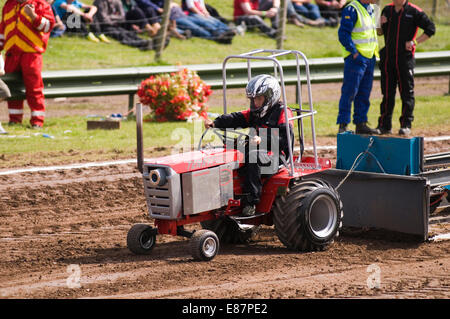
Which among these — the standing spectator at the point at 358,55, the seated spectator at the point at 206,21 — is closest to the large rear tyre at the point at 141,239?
the standing spectator at the point at 358,55

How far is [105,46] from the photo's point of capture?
1661 centimetres

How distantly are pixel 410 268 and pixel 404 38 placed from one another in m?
5.69

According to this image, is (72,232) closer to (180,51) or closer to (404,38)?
(404,38)

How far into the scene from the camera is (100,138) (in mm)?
12523

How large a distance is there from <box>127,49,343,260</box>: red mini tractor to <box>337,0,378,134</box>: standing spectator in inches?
169

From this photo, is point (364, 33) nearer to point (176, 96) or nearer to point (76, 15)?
point (176, 96)

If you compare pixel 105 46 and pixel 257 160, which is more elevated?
pixel 105 46

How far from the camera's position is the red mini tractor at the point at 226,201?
272 inches

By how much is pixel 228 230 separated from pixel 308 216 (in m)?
0.89

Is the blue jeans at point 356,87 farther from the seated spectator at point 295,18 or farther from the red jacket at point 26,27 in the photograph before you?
the seated spectator at point 295,18

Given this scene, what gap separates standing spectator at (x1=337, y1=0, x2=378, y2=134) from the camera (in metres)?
11.7

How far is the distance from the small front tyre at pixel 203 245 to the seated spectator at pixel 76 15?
9363 millimetres

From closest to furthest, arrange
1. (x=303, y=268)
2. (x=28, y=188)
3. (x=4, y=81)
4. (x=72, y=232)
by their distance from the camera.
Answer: (x=303, y=268)
(x=72, y=232)
(x=28, y=188)
(x=4, y=81)
